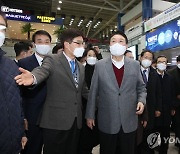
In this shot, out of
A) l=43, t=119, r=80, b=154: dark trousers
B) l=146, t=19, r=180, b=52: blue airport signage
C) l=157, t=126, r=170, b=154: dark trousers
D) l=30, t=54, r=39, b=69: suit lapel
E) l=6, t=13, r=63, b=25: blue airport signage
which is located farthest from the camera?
l=6, t=13, r=63, b=25: blue airport signage

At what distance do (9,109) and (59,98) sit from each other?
64cm

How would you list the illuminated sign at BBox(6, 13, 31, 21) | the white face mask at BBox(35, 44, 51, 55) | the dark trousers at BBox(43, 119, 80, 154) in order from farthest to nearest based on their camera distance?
the illuminated sign at BBox(6, 13, 31, 21) → the white face mask at BBox(35, 44, 51, 55) → the dark trousers at BBox(43, 119, 80, 154)

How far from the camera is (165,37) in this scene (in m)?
7.71

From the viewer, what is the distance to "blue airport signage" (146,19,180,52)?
23.0 ft

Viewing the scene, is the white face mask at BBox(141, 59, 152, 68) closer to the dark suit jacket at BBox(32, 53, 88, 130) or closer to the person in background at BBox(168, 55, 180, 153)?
the person in background at BBox(168, 55, 180, 153)

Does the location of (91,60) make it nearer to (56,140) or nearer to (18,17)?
(56,140)

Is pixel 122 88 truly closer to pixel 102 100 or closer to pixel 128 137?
pixel 102 100

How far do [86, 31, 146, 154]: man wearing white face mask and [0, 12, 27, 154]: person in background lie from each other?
903 millimetres

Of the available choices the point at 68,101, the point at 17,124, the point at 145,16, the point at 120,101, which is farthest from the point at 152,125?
the point at 145,16

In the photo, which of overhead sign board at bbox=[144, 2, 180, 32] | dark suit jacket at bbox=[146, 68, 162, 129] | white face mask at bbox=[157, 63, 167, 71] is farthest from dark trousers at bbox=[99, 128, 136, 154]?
overhead sign board at bbox=[144, 2, 180, 32]

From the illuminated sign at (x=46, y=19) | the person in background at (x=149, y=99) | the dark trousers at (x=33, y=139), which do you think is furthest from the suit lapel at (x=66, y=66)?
the illuminated sign at (x=46, y=19)

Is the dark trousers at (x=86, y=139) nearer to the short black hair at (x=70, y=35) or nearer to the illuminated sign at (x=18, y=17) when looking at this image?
the short black hair at (x=70, y=35)

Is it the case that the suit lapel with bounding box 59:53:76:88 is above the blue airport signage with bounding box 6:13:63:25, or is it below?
below

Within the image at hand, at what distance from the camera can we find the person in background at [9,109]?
1497mm
